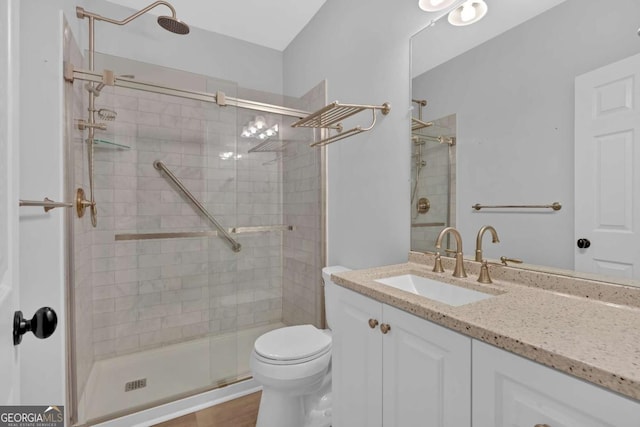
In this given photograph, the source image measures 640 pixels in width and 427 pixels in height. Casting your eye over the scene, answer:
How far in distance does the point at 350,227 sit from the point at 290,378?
95cm

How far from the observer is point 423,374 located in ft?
2.73

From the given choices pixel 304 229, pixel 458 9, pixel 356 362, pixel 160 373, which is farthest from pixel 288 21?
pixel 160 373

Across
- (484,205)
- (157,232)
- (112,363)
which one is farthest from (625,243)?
(112,363)

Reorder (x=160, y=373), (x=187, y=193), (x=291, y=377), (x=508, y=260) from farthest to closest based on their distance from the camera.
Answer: (x=187, y=193), (x=160, y=373), (x=291, y=377), (x=508, y=260)

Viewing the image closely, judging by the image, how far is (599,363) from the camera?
1.72ft

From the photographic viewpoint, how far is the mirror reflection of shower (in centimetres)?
137

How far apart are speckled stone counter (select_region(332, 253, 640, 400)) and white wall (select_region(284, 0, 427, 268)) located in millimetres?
534

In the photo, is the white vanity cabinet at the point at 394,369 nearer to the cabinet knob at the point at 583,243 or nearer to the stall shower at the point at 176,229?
the cabinet knob at the point at 583,243

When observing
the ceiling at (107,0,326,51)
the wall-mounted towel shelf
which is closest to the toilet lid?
the wall-mounted towel shelf

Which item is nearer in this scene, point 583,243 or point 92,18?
point 583,243

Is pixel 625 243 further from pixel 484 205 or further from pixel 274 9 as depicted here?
pixel 274 9

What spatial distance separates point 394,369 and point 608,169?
88 cm

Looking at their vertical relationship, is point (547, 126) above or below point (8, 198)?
above

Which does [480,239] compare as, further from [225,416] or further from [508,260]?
[225,416]
